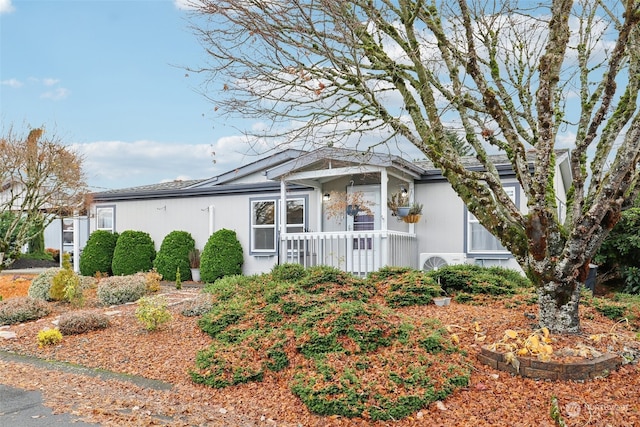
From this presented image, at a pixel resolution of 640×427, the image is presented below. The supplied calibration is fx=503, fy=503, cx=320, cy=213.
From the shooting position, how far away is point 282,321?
20.6 feet

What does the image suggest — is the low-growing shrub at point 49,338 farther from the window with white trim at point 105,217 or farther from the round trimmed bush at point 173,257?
the window with white trim at point 105,217

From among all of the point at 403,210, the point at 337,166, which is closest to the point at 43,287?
the point at 337,166

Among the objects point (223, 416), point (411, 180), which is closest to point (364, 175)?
point (411, 180)

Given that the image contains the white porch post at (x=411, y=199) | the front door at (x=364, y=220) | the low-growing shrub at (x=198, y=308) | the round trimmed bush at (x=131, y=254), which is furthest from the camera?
the round trimmed bush at (x=131, y=254)

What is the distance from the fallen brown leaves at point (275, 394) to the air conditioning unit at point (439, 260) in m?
4.38

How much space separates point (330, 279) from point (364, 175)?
4.34 metres

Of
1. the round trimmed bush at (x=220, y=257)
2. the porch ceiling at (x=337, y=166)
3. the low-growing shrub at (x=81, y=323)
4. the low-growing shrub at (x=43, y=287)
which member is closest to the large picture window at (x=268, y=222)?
the round trimmed bush at (x=220, y=257)

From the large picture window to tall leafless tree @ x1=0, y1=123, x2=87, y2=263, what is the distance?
5.05 metres

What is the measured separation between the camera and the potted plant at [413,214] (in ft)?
37.0

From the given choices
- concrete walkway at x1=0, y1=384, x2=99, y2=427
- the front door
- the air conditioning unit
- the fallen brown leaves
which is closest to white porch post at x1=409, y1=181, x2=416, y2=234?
the air conditioning unit

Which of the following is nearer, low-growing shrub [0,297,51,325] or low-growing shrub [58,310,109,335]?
low-growing shrub [58,310,109,335]

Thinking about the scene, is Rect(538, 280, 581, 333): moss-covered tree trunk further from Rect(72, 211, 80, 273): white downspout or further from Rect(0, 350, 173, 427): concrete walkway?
Rect(72, 211, 80, 273): white downspout

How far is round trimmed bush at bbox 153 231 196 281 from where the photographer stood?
13.9 meters

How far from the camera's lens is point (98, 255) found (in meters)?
14.7
